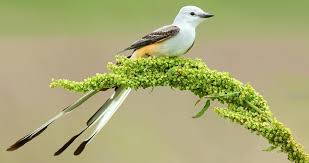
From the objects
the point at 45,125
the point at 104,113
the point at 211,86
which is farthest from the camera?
the point at 104,113

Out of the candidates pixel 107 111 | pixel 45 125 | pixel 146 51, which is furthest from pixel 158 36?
pixel 45 125

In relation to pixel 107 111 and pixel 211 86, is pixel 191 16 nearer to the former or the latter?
pixel 107 111

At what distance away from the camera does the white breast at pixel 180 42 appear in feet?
12.9

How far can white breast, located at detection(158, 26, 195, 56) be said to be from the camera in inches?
155

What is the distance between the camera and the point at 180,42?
13.0 feet

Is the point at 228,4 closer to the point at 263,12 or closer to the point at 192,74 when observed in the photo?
the point at 263,12

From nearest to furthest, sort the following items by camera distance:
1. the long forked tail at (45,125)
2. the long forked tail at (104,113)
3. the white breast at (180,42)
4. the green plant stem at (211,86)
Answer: the green plant stem at (211,86)
the long forked tail at (45,125)
the long forked tail at (104,113)
the white breast at (180,42)

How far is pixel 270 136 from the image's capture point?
290 centimetres

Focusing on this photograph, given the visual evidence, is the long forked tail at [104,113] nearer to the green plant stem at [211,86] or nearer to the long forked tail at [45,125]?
the long forked tail at [45,125]

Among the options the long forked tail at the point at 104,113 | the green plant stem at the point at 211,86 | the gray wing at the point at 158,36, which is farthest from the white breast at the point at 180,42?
the green plant stem at the point at 211,86

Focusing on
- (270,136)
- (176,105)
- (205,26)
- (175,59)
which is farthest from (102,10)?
(270,136)

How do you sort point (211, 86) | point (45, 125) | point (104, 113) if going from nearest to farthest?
point (211, 86) < point (45, 125) < point (104, 113)

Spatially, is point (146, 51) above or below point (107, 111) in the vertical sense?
above

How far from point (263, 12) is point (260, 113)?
882cm
